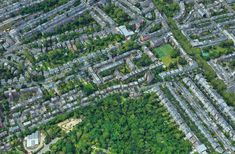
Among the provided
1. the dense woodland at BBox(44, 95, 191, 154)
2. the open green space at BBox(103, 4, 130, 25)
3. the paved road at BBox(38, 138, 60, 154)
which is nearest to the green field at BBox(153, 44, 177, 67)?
the open green space at BBox(103, 4, 130, 25)

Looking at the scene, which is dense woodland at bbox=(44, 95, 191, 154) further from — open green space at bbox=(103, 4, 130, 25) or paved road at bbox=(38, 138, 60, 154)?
open green space at bbox=(103, 4, 130, 25)

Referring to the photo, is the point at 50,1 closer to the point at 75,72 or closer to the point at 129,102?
the point at 75,72

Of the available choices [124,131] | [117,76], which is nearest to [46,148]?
[124,131]

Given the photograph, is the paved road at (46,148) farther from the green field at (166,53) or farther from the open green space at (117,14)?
the open green space at (117,14)

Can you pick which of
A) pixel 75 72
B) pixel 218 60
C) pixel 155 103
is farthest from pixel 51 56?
pixel 218 60

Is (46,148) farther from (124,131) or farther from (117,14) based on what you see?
(117,14)

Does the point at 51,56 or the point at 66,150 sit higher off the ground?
the point at 51,56

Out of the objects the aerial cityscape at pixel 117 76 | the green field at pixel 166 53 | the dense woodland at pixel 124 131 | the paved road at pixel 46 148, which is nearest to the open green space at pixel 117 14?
the aerial cityscape at pixel 117 76
